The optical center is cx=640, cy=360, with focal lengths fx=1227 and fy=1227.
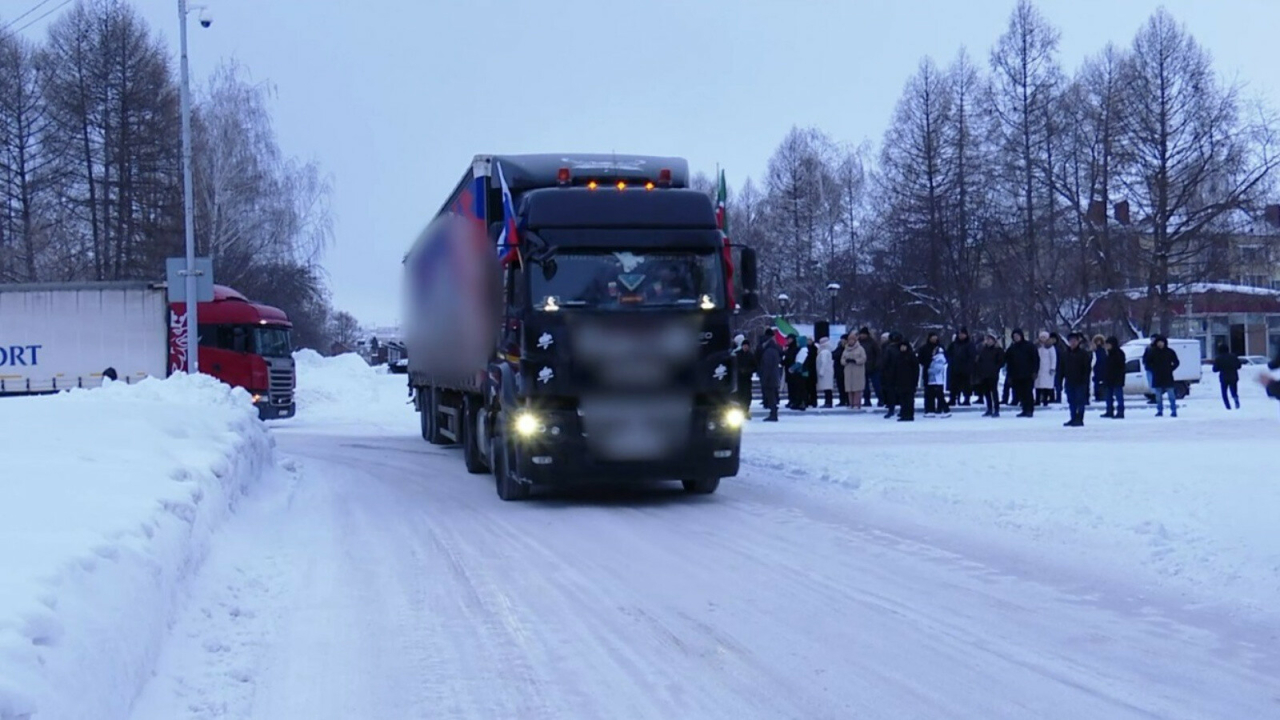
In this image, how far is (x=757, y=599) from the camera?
27.7ft

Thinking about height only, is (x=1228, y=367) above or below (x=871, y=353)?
below

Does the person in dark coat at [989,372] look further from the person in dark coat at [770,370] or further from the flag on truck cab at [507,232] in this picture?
the flag on truck cab at [507,232]

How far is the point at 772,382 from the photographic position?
82.5 ft

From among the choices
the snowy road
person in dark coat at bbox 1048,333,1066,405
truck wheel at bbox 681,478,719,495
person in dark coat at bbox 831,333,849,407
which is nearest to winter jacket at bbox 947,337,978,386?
person in dark coat at bbox 1048,333,1066,405

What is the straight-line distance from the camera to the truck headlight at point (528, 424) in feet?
41.8

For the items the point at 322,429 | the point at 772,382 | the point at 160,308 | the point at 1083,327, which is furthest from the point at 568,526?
the point at 1083,327

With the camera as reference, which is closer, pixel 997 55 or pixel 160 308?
pixel 160 308

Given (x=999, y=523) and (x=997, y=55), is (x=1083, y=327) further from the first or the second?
(x=999, y=523)

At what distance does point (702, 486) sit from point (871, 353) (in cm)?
1331

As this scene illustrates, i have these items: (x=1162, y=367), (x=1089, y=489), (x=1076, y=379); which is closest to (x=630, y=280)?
(x=1089, y=489)

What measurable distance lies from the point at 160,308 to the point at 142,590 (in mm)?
28092

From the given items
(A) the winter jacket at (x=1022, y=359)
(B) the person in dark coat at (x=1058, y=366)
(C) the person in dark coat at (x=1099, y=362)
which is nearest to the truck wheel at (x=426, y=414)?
(A) the winter jacket at (x=1022, y=359)

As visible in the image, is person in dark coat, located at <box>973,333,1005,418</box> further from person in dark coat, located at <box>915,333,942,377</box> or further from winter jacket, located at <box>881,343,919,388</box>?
winter jacket, located at <box>881,343,919,388</box>

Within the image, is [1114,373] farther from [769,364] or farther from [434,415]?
[434,415]
